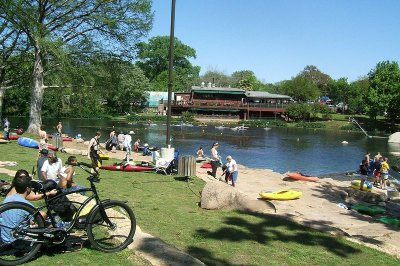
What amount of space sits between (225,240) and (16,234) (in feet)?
12.0

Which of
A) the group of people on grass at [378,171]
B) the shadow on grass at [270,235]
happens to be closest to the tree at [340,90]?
the group of people on grass at [378,171]

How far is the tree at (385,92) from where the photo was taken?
78.6 m

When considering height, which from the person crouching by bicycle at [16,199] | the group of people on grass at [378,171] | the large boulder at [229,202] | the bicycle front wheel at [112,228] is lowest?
the group of people on grass at [378,171]

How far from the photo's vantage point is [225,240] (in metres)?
7.50

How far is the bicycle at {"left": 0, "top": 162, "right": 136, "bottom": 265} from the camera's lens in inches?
208

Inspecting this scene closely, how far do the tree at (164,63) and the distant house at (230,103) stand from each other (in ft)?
59.7

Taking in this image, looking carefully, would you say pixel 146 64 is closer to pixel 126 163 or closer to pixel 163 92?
pixel 163 92

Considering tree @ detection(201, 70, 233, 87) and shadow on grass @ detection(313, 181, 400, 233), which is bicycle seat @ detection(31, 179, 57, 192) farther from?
tree @ detection(201, 70, 233, 87)

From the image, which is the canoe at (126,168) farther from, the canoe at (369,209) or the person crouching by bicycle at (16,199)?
the person crouching by bicycle at (16,199)

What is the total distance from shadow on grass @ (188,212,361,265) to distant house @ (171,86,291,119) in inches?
3127

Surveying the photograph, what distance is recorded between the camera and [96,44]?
28.3 meters

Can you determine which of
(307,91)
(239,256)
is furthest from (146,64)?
(239,256)

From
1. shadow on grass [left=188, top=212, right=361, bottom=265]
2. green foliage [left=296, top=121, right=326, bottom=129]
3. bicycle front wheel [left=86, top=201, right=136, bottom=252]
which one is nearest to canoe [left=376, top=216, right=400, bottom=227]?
shadow on grass [left=188, top=212, right=361, bottom=265]

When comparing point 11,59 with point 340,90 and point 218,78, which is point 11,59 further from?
point 218,78
